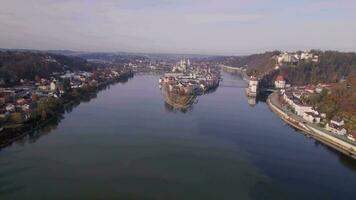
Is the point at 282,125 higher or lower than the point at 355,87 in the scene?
lower

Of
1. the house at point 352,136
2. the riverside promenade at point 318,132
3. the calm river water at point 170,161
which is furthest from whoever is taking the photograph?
the house at point 352,136

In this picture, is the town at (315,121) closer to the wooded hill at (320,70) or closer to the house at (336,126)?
the house at (336,126)

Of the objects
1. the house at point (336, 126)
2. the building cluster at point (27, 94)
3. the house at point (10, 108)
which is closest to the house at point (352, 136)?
the house at point (336, 126)

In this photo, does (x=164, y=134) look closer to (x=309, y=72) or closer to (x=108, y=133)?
(x=108, y=133)

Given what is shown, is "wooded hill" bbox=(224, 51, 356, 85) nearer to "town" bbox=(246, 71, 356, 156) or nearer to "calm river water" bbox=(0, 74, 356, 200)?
"town" bbox=(246, 71, 356, 156)

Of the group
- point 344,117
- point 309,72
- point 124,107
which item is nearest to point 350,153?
point 344,117

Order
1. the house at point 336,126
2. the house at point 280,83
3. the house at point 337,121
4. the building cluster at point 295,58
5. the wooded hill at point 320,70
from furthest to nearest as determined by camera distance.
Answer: the building cluster at point 295,58 → the wooded hill at point 320,70 → the house at point 280,83 → the house at point 337,121 → the house at point 336,126
